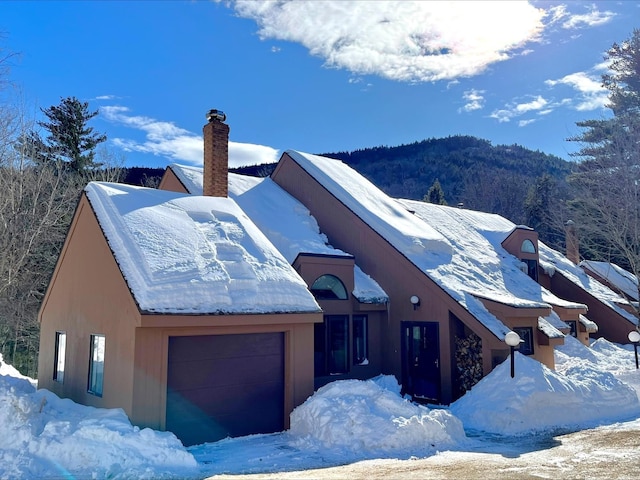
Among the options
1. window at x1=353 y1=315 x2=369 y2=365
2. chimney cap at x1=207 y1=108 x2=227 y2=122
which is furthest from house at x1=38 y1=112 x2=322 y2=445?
window at x1=353 y1=315 x2=369 y2=365

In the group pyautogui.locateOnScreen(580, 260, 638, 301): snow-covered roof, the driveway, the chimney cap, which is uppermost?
the chimney cap

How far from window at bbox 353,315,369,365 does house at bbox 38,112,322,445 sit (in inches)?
121

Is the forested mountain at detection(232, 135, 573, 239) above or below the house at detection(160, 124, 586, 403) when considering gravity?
above

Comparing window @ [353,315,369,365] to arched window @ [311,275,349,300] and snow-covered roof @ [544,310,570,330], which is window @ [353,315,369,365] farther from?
snow-covered roof @ [544,310,570,330]

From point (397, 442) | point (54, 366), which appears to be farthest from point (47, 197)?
point (397, 442)

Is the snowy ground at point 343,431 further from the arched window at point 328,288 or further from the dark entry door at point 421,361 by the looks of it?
the arched window at point 328,288

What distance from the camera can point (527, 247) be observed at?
60.5 ft

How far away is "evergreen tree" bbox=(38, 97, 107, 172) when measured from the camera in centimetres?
2991

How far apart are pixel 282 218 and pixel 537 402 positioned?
8020 millimetres

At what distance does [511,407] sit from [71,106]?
102 feet

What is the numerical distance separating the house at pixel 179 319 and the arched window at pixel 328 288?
6.82 ft

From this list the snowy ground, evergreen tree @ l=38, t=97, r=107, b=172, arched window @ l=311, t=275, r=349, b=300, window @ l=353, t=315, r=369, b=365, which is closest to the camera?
the snowy ground

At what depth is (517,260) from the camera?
17656 millimetres

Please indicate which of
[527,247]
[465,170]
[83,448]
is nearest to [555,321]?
[527,247]
